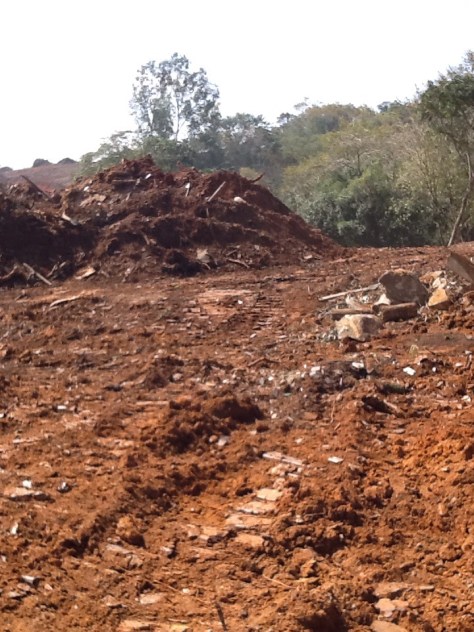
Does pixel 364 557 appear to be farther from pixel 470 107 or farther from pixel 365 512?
pixel 470 107

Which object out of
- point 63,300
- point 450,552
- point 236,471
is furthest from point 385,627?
point 63,300

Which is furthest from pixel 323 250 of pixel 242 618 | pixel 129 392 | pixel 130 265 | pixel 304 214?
pixel 242 618

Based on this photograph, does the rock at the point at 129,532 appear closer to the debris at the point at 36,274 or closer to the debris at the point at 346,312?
the debris at the point at 346,312

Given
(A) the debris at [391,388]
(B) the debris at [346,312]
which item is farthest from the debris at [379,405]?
(B) the debris at [346,312]

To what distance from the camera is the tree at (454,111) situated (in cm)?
1623

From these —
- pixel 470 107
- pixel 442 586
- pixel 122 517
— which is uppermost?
pixel 470 107

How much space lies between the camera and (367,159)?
80.8ft

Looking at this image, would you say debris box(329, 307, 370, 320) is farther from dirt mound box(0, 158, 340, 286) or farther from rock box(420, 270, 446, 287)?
dirt mound box(0, 158, 340, 286)

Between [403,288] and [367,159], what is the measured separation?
16.7 metres

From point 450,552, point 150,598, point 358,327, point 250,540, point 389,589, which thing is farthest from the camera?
point 358,327

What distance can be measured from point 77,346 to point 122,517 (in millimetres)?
4641

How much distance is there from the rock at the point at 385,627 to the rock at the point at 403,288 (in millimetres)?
5386

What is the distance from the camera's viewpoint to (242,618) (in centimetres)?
338

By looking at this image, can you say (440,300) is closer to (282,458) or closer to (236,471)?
(282,458)
